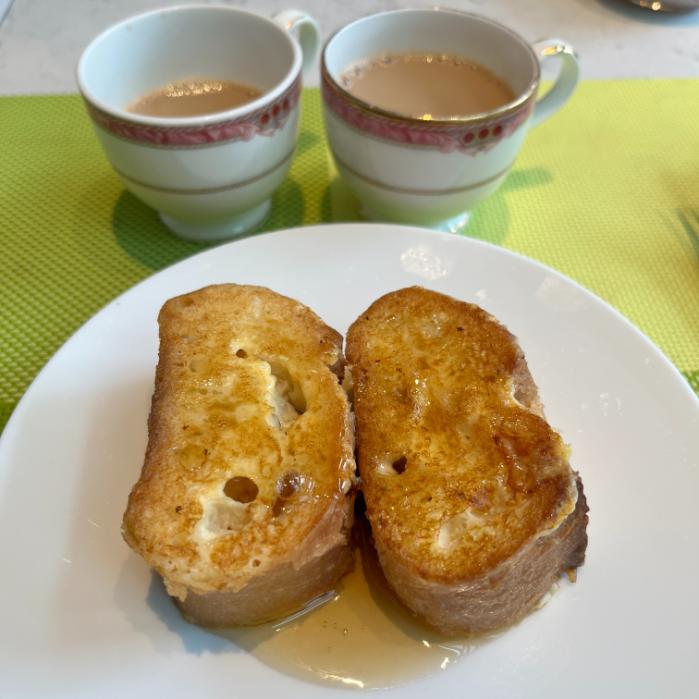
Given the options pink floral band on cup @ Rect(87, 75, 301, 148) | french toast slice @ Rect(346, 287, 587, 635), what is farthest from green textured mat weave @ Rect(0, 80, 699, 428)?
french toast slice @ Rect(346, 287, 587, 635)

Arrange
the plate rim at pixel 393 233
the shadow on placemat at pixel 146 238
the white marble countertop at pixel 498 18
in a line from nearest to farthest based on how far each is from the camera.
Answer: the plate rim at pixel 393 233 < the shadow on placemat at pixel 146 238 < the white marble countertop at pixel 498 18

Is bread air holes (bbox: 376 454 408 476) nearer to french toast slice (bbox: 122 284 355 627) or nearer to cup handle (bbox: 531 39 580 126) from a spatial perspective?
french toast slice (bbox: 122 284 355 627)

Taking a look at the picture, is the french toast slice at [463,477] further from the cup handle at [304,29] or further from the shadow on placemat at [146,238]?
the cup handle at [304,29]

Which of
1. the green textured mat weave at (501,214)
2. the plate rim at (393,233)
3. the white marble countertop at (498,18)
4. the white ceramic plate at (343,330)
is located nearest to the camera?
the white ceramic plate at (343,330)

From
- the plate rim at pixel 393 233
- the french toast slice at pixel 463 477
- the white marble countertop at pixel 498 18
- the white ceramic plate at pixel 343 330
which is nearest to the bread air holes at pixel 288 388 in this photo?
the french toast slice at pixel 463 477

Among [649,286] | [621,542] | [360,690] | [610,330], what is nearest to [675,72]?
[649,286]

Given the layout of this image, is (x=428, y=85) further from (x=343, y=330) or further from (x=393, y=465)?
(x=393, y=465)

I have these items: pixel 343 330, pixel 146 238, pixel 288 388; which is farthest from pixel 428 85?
pixel 288 388
